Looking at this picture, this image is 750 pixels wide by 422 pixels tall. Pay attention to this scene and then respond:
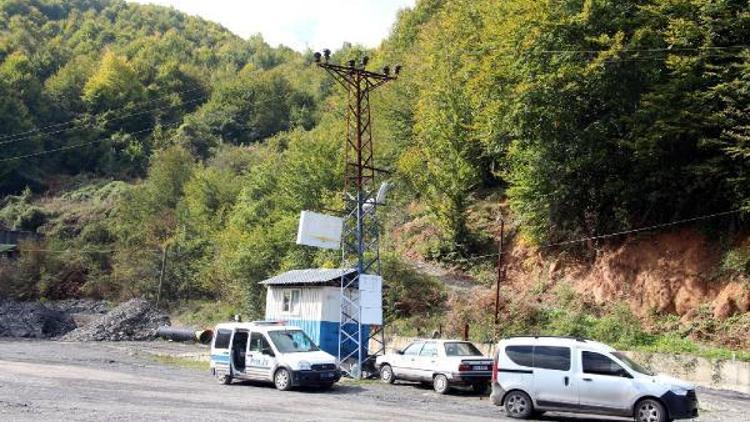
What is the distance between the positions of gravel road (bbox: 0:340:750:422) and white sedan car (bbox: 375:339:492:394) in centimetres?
45

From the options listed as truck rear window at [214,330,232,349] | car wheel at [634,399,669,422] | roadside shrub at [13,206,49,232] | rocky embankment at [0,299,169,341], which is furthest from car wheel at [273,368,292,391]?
roadside shrub at [13,206,49,232]

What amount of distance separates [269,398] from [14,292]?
52.0 meters

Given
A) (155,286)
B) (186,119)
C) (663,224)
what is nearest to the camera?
(663,224)

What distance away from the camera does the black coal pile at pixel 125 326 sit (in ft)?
145

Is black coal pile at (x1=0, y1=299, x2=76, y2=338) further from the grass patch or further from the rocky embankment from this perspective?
the grass patch

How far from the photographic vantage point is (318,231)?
2566cm

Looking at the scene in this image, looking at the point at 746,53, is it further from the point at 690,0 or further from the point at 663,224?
the point at 663,224

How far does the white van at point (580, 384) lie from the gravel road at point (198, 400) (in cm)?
71

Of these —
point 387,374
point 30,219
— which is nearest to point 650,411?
point 387,374

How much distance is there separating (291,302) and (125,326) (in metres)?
22.2

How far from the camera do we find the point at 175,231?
64.2 meters

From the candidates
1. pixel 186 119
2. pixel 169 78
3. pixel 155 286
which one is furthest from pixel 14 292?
pixel 169 78

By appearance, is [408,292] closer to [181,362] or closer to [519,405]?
[181,362]

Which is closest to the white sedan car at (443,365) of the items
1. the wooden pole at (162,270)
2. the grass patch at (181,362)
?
the grass patch at (181,362)
